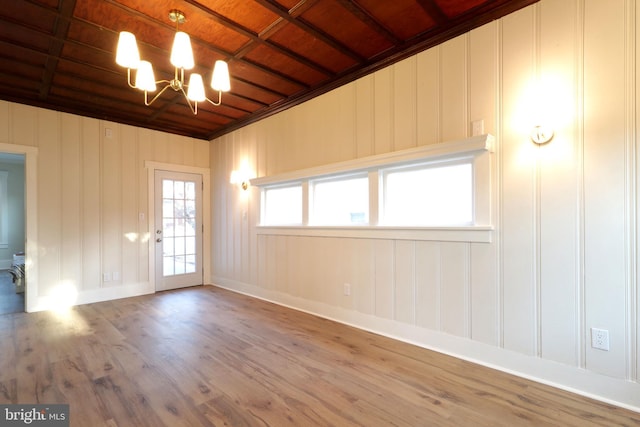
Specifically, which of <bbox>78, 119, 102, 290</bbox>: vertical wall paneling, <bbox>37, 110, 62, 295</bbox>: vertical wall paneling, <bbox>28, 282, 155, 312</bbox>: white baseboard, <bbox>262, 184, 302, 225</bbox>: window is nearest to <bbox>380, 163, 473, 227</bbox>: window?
<bbox>262, 184, 302, 225</bbox>: window

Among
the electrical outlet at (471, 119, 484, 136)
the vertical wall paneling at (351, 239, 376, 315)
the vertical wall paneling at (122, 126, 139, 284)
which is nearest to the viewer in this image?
the electrical outlet at (471, 119, 484, 136)

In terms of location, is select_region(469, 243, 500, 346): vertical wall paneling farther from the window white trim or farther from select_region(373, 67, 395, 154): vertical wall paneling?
select_region(373, 67, 395, 154): vertical wall paneling

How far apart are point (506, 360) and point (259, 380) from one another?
189 cm

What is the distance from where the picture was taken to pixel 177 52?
2.14 meters

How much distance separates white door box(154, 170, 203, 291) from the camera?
199 inches

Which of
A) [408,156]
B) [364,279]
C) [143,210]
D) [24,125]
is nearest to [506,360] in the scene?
[364,279]

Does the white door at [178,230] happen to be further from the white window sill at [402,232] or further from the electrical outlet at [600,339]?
the electrical outlet at [600,339]

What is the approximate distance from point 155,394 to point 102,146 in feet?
13.0

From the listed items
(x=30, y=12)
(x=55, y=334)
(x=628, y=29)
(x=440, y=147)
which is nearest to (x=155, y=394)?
(x=55, y=334)

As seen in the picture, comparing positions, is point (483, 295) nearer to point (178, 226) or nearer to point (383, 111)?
point (383, 111)

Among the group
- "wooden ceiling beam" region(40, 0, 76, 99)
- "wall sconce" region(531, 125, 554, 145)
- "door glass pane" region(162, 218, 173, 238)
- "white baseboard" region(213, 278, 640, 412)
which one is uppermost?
"wooden ceiling beam" region(40, 0, 76, 99)

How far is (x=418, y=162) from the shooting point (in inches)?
111

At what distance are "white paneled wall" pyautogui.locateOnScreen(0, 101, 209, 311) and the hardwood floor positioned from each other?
951mm

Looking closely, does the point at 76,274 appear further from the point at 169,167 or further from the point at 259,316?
the point at 259,316
